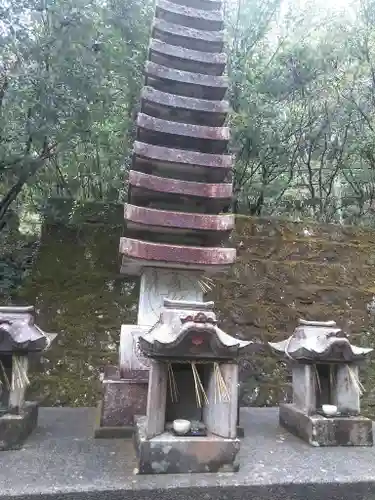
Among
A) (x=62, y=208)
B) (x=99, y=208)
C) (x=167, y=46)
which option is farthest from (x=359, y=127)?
(x=62, y=208)

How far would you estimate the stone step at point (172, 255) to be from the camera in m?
3.65

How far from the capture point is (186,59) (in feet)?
14.0

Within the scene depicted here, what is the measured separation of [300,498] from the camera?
2.54 metres

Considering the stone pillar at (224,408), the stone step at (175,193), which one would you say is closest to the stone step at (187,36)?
the stone step at (175,193)

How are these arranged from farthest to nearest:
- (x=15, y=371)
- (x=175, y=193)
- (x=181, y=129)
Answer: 1. (x=181, y=129)
2. (x=175, y=193)
3. (x=15, y=371)

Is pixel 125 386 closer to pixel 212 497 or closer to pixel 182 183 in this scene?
pixel 212 497

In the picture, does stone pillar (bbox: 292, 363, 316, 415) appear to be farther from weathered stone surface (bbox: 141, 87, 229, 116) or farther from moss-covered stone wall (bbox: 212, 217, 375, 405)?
weathered stone surface (bbox: 141, 87, 229, 116)

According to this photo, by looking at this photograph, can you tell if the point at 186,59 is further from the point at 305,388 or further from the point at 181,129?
the point at 305,388

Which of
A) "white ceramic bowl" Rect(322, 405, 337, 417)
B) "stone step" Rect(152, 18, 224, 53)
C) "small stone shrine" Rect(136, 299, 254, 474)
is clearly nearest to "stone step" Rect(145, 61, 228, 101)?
"stone step" Rect(152, 18, 224, 53)

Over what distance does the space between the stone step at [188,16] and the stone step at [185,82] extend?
0.62 metres

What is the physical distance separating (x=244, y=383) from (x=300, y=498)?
2.36 metres

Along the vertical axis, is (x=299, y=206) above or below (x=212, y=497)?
above

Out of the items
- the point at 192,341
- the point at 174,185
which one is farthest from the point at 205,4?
the point at 192,341

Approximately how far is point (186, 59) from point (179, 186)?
1424mm
